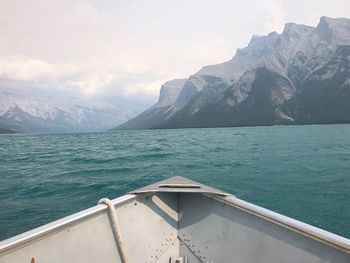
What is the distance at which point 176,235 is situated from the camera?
22.4 ft

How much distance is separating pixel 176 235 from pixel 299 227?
9.58 ft

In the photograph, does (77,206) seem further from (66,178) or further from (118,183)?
(66,178)

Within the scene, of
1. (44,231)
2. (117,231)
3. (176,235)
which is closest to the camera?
(44,231)

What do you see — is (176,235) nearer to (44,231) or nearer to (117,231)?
(117,231)

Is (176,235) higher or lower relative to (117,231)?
lower

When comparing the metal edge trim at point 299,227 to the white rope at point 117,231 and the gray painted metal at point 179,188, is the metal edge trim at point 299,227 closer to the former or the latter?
the gray painted metal at point 179,188

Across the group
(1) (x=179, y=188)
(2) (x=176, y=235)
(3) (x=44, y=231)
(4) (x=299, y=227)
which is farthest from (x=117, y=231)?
(4) (x=299, y=227)

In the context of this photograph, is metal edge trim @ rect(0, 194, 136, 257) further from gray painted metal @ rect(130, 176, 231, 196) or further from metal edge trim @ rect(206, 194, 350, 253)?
metal edge trim @ rect(206, 194, 350, 253)

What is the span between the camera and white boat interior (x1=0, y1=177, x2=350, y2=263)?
4.71 meters

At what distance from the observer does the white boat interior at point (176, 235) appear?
185 inches

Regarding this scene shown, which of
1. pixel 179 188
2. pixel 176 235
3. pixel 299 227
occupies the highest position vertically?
pixel 179 188

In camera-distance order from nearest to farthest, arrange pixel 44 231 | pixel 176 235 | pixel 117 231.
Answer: pixel 44 231
pixel 117 231
pixel 176 235

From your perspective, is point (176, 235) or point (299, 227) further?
point (176, 235)

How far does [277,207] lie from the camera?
17.5 metres
